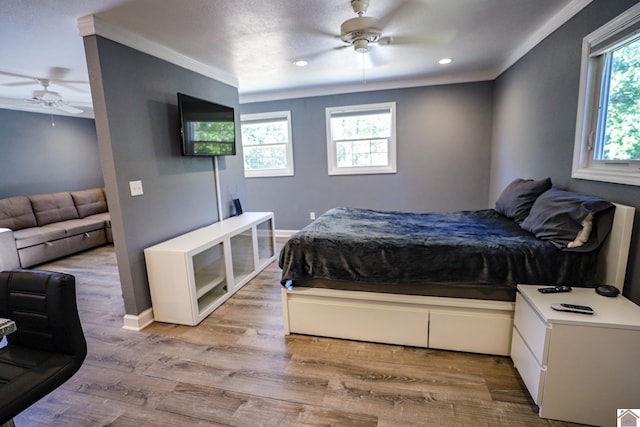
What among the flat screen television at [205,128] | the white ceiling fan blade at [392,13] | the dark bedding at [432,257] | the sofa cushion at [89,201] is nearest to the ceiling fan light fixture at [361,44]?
the white ceiling fan blade at [392,13]

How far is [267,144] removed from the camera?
5141mm

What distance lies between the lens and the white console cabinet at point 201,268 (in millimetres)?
2525

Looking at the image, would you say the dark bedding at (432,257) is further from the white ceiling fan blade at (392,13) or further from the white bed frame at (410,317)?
the white ceiling fan blade at (392,13)

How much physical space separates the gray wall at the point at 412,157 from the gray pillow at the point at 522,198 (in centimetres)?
168

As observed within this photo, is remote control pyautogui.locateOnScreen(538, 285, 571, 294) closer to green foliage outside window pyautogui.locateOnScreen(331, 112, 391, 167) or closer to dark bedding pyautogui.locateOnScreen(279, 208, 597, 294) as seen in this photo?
dark bedding pyautogui.locateOnScreen(279, 208, 597, 294)

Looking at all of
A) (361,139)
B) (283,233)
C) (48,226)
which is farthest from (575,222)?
(48,226)

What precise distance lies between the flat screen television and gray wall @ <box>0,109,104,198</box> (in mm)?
3897

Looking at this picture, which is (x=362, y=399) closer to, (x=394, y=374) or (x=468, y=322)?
(x=394, y=374)

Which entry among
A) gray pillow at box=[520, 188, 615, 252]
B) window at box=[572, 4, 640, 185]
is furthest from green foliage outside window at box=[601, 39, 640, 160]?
gray pillow at box=[520, 188, 615, 252]

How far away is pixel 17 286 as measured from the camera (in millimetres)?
1381

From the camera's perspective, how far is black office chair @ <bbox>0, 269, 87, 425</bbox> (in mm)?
1292

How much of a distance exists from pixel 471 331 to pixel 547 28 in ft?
8.55

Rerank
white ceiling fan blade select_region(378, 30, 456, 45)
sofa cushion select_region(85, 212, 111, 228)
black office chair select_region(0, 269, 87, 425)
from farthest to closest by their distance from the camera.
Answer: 1. sofa cushion select_region(85, 212, 111, 228)
2. white ceiling fan blade select_region(378, 30, 456, 45)
3. black office chair select_region(0, 269, 87, 425)

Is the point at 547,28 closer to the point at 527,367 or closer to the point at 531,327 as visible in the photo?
the point at 531,327
